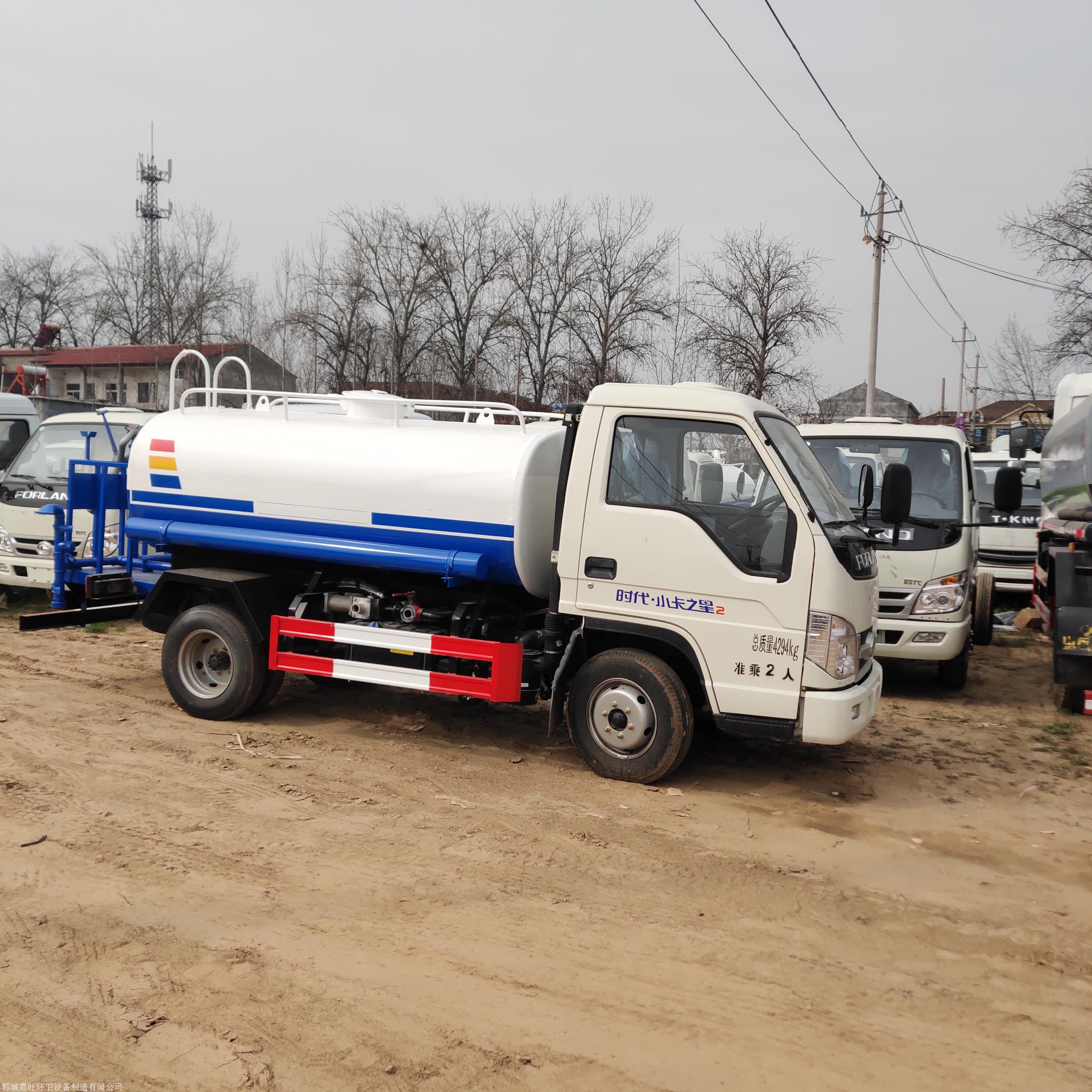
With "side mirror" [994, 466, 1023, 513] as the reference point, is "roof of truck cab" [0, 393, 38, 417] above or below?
above

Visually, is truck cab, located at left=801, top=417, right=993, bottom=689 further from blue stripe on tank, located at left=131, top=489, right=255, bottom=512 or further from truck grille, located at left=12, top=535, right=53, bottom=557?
truck grille, located at left=12, top=535, right=53, bottom=557

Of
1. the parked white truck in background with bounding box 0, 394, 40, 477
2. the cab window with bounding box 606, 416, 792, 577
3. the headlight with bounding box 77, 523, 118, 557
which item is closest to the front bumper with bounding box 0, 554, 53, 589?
the parked white truck in background with bounding box 0, 394, 40, 477

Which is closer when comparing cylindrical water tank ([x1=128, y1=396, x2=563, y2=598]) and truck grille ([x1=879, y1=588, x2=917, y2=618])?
cylindrical water tank ([x1=128, y1=396, x2=563, y2=598])

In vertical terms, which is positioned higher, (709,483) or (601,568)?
(709,483)

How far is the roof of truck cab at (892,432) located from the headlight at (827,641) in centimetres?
425

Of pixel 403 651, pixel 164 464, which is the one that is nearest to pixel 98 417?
pixel 164 464

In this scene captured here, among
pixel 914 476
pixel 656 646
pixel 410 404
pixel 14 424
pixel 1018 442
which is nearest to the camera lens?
pixel 656 646

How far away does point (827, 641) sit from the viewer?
5770 millimetres

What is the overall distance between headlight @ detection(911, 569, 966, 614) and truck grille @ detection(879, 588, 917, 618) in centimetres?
6

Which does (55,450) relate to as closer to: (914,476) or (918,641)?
(914,476)

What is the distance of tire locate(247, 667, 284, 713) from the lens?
7.42m

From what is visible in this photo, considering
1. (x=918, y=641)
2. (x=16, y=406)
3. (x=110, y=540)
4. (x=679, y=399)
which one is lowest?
(x=918, y=641)

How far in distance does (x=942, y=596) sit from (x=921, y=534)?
2.02ft

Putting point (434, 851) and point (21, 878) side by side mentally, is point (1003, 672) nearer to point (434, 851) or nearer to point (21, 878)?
point (434, 851)
